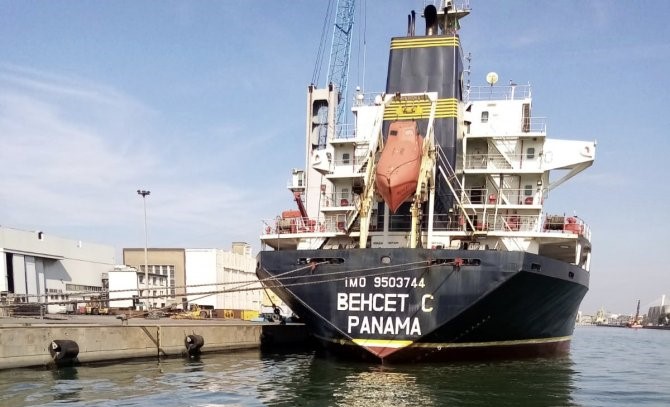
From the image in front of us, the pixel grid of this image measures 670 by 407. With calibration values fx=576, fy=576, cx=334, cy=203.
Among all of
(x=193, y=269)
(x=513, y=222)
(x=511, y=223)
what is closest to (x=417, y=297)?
(x=511, y=223)

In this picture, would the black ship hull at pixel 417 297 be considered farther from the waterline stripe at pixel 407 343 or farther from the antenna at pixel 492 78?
the antenna at pixel 492 78

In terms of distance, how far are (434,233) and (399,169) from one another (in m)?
3.65

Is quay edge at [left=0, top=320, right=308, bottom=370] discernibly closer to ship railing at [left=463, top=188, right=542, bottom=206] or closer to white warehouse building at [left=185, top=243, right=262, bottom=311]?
ship railing at [left=463, top=188, right=542, bottom=206]

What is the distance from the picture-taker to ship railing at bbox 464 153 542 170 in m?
24.6

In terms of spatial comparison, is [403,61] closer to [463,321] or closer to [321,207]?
[321,207]

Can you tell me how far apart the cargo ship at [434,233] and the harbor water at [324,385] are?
3.96 feet

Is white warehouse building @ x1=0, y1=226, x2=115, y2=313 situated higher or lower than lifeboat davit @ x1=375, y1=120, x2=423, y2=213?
lower

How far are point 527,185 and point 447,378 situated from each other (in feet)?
36.1

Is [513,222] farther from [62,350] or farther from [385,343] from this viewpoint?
[62,350]

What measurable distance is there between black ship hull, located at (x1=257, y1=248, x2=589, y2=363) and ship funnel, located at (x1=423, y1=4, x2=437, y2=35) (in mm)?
12862

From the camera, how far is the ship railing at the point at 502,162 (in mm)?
24625

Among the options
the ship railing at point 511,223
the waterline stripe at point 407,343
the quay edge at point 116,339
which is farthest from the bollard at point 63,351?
the ship railing at point 511,223

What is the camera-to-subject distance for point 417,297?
18.2 meters

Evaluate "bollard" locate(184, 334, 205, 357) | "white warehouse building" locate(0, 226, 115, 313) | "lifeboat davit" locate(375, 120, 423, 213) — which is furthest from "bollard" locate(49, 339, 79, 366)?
"white warehouse building" locate(0, 226, 115, 313)
